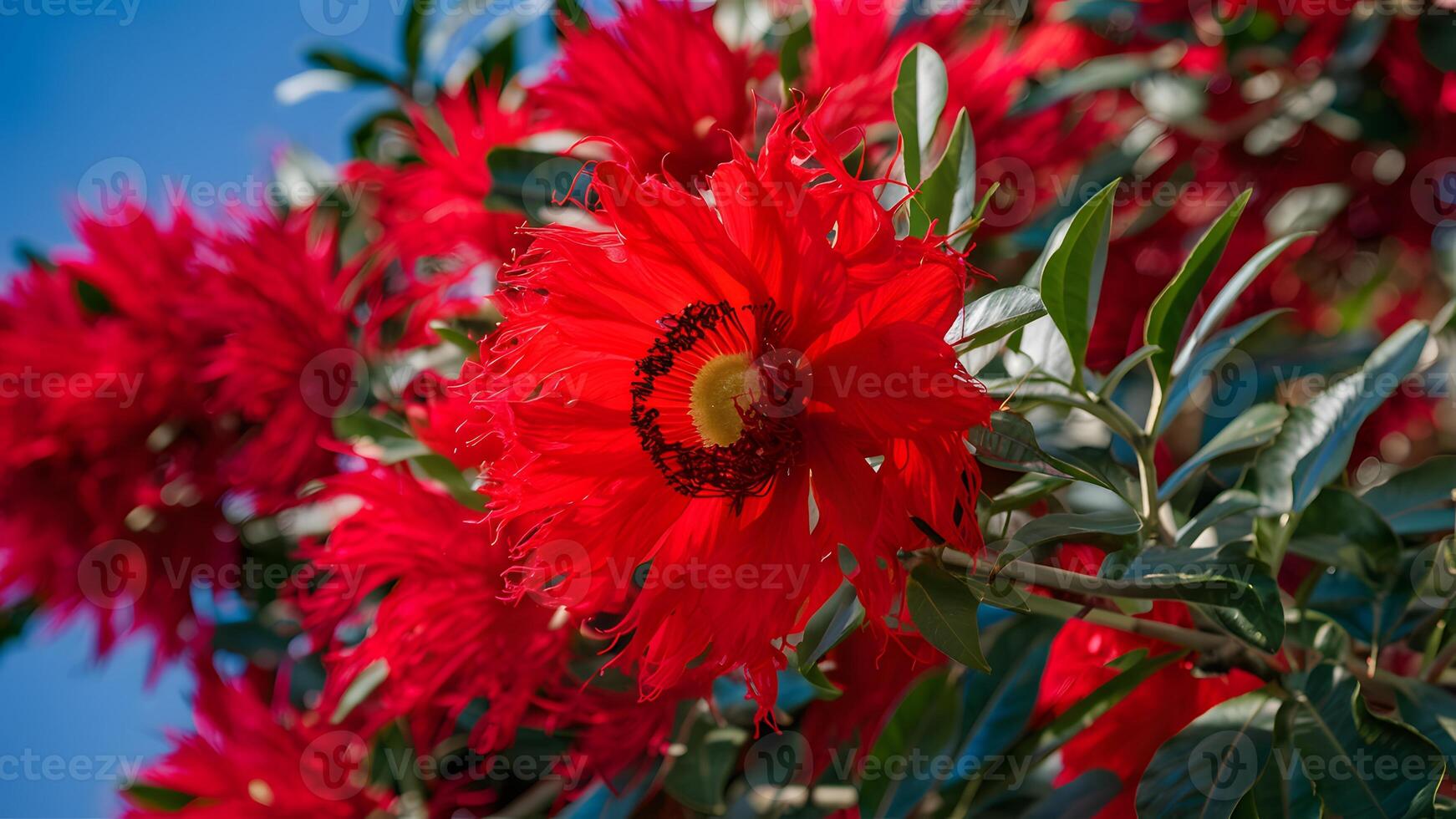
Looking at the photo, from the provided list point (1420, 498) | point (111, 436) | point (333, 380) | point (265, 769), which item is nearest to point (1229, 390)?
point (1420, 498)

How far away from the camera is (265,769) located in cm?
87

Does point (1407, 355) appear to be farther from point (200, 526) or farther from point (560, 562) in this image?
point (200, 526)

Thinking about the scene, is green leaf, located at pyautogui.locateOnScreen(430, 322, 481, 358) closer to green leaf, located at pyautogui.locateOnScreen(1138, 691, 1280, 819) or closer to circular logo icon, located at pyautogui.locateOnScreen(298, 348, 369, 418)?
circular logo icon, located at pyautogui.locateOnScreen(298, 348, 369, 418)

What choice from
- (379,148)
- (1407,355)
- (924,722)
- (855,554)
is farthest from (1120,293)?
(379,148)

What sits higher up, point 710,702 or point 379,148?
point 379,148

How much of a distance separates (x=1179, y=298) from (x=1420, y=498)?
0.25m

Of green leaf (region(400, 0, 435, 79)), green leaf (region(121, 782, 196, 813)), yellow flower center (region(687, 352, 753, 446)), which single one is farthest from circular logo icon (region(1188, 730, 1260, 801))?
green leaf (region(400, 0, 435, 79))

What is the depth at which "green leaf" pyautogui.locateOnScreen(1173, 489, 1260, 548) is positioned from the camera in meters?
0.53

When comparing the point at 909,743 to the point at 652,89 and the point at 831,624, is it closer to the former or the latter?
the point at 831,624

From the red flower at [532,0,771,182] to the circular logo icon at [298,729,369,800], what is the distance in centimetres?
53

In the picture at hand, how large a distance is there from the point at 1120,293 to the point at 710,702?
510 mm

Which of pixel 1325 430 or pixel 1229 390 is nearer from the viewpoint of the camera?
pixel 1325 430

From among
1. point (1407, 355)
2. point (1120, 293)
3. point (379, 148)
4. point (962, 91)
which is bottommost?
point (1120, 293)

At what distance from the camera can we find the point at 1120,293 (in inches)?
35.9
